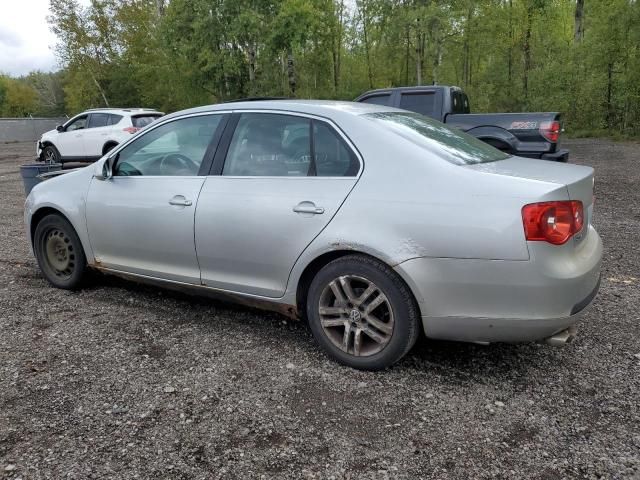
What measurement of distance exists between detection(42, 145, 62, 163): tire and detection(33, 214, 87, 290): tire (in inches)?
478

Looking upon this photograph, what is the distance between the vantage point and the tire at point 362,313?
9.61 ft

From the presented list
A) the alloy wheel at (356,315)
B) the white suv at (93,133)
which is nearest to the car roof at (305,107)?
the alloy wheel at (356,315)

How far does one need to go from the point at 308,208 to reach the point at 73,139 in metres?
14.1

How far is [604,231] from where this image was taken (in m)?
6.61

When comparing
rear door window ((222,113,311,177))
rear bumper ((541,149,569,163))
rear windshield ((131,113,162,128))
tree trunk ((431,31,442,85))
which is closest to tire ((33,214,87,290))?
rear door window ((222,113,311,177))

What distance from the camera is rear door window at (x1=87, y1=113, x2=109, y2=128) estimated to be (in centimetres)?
1438

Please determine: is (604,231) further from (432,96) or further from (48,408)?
(48,408)

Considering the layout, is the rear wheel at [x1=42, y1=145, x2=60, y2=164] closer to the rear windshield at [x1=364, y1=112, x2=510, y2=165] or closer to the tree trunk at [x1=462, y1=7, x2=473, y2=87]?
the rear windshield at [x1=364, y1=112, x2=510, y2=165]

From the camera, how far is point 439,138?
3348mm

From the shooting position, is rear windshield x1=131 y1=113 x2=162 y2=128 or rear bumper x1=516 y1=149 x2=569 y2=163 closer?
rear bumper x1=516 y1=149 x2=569 y2=163

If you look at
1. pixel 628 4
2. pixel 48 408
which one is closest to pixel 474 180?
pixel 48 408

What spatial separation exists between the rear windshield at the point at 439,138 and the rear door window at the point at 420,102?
609cm

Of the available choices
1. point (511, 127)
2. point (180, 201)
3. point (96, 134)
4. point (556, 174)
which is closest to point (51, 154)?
point (96, 134)

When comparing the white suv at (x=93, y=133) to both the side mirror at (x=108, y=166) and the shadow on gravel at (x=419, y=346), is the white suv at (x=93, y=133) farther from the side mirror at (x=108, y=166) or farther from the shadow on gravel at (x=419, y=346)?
the shadow on gravel at (x=419, y=346)
